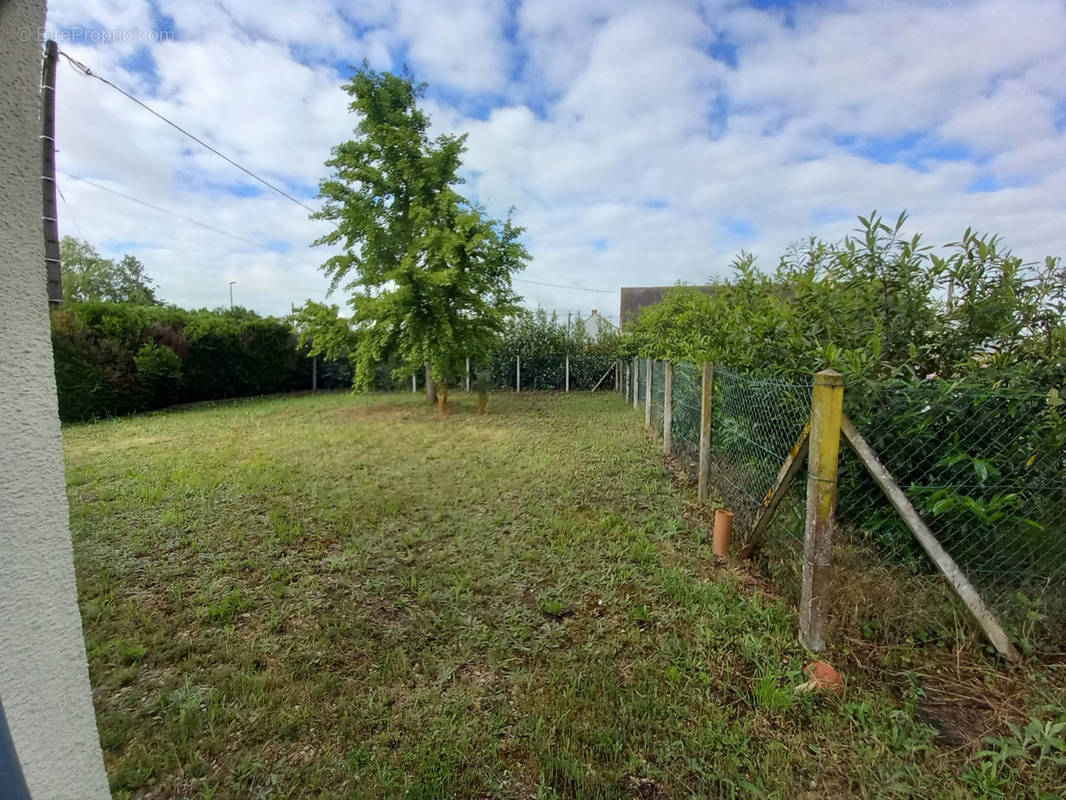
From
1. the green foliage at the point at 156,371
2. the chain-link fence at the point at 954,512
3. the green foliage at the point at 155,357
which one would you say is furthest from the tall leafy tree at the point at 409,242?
the chain-link fence at the point at 954,512

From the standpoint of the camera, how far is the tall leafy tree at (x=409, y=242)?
8906 mm

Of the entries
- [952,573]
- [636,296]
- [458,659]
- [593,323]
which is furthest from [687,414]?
[636,296]

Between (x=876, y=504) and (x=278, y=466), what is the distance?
19.0 ft

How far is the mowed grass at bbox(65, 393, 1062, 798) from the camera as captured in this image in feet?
5.26

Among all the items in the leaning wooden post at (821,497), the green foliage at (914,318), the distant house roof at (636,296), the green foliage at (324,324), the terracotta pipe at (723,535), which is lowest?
the terracotta pipe at (723,535)

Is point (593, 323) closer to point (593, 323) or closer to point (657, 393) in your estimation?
point (593, 323)

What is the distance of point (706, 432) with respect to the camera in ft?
13.7

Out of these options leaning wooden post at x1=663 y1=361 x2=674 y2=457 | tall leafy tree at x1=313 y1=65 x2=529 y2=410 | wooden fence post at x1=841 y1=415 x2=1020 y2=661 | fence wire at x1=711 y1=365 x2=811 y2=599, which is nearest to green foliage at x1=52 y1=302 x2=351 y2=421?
tall leafy tree at x1=313 y1=65 x2=529 y2=410

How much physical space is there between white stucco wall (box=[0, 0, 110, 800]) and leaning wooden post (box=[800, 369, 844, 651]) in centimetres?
250

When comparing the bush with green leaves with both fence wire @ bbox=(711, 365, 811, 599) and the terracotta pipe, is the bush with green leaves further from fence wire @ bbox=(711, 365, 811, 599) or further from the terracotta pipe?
the terracotta pipe

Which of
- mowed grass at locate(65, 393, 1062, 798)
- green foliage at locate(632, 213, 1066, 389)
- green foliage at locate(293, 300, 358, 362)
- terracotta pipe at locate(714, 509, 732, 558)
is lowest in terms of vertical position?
mowed grass at locate(65, 393, 1062, 798)

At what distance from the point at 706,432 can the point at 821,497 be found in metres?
2.13

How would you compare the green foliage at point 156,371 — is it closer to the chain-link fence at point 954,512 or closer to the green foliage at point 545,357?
the green foliage at point 545,357

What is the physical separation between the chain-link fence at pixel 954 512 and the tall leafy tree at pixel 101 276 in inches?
1151
